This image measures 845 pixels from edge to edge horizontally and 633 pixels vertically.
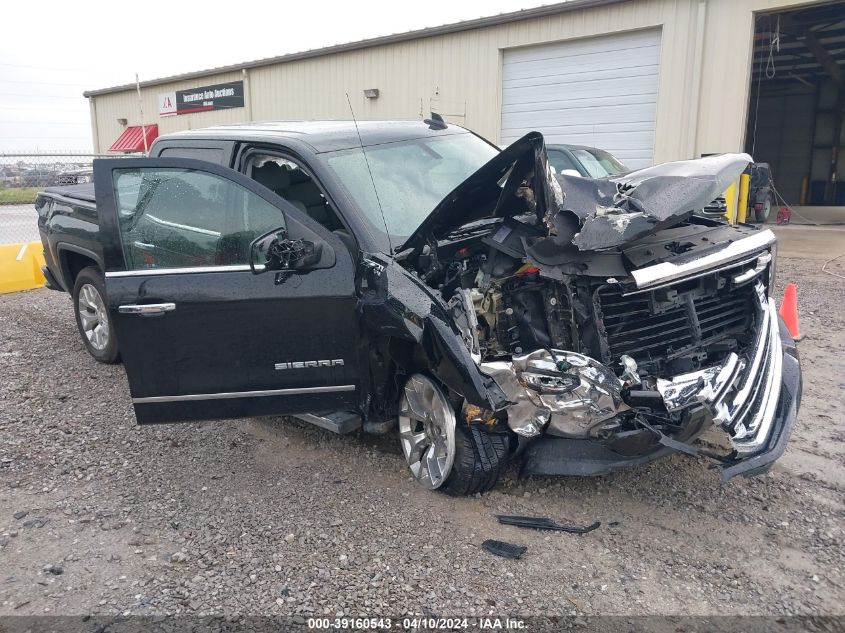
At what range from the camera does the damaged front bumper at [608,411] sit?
3.11 m

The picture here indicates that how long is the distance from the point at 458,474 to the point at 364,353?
80 centimetres

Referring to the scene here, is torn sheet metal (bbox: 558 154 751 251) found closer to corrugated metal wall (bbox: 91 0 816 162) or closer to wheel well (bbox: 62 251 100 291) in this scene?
wheel well (bbox: 62 251 100 291)

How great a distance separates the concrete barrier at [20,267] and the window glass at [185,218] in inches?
256

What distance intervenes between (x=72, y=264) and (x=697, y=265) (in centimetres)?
528

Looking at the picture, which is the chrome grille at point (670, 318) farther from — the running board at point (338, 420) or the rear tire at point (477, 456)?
the running board at point (338, 420)

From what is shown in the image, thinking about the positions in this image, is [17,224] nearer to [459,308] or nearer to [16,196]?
[16,196]

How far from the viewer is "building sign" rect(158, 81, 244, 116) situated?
71.2 ft

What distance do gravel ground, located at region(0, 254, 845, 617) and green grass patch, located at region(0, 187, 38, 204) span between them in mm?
20429

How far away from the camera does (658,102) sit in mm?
13391

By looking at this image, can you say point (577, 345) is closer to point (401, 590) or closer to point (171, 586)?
point (401, 590)

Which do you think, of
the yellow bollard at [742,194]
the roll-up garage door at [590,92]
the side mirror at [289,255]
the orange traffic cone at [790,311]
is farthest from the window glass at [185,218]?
the roll-up garage door at [590,92]

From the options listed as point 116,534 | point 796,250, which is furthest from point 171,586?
point 796,250

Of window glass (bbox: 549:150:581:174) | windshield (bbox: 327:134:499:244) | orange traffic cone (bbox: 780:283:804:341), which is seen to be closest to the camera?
windshield (bbox: 327:134:499:244)

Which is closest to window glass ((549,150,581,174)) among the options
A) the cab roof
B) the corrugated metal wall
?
the corrugated metal wall
